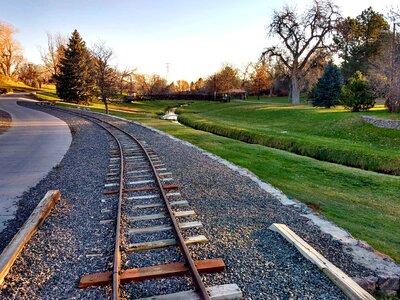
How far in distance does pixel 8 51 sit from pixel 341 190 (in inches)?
3849

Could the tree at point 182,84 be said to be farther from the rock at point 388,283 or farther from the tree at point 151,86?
the rock at point 388,283

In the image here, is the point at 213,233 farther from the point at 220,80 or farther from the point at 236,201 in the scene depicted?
the point at 220,80

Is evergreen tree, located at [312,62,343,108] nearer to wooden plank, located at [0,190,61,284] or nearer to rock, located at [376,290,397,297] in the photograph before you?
wooden plank, located at [0,190,61,284]

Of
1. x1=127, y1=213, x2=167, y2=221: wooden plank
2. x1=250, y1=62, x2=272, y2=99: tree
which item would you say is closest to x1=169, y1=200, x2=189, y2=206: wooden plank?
x1=127, y1=213, x2=167, y2=221: wooden plank

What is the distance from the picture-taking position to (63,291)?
4531 millimetres

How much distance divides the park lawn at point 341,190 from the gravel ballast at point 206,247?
1.24m

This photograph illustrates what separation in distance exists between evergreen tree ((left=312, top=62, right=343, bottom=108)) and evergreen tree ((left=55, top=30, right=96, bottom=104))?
32570 millimetres

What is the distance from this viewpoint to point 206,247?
5.70 m

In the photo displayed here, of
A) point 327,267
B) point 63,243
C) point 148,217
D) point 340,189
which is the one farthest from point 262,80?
point 327,267

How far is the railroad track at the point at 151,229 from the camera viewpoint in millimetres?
4609

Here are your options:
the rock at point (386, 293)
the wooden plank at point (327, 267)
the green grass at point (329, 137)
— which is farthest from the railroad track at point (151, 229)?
the green grass at point (329, 137)

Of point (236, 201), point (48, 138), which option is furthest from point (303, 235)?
point (48, 138)

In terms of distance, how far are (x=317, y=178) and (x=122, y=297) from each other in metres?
9.94

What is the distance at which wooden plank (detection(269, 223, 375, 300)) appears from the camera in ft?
14.3
